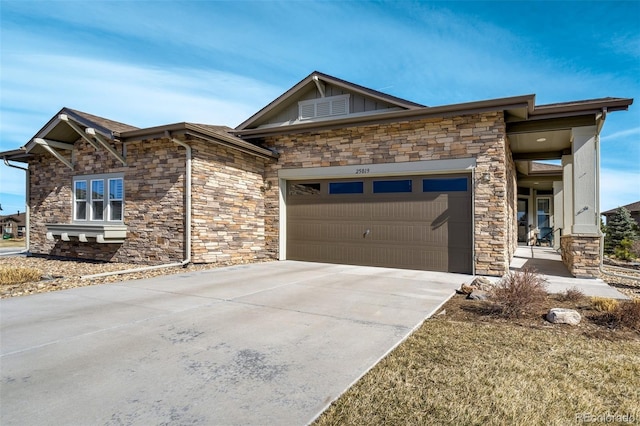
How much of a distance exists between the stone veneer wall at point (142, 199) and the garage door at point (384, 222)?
374 centimetres

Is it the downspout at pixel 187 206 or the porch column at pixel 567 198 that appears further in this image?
the porch column at pixel 567 198

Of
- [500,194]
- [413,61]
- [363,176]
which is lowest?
[500,194]

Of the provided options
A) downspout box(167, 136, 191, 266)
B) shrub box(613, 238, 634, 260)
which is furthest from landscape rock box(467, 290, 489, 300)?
shrub box(613, 238, 634, 260)

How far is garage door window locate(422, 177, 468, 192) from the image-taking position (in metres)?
9.55

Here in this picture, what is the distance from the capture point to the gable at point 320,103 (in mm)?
12023

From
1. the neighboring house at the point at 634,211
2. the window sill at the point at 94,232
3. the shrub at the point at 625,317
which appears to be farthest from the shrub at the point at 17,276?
the neighboring house at the point at 634,211

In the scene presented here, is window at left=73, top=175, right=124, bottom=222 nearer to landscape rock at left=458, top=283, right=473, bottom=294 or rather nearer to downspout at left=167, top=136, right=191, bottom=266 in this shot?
downspout at left=167, top=136, right=191, bottom=266

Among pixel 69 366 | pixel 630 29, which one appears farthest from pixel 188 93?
pixel 630 29

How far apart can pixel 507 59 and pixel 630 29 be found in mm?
3169

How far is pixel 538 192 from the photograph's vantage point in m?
22.7

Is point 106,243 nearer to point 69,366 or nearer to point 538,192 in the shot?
point 69,366

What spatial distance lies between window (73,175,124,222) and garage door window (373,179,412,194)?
26.4ft

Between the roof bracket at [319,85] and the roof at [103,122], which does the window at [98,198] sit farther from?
the roof bracket at [319,85]

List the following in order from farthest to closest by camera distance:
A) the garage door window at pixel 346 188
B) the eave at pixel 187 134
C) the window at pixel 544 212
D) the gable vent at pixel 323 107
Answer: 1. the window at pixel 544 212
2. the gable vent at pixel 323 107
3. the garage door window at pixel 346 188
4. the eave at pixel 187 134
